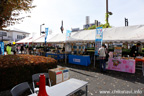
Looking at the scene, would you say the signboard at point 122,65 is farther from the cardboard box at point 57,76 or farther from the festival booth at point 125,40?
the cardboard box at point 57,76

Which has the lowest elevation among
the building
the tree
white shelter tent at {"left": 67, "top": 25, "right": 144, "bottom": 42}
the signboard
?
the signboard

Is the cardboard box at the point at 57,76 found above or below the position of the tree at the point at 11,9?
below

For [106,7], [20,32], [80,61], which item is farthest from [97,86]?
[20,32]

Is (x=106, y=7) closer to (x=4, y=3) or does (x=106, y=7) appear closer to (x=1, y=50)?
(x=4, y=3)

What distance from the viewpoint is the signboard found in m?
5.99

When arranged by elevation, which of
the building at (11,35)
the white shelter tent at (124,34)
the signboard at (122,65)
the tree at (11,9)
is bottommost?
the signboard at (122,65)

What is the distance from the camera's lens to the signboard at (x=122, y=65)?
5986mm

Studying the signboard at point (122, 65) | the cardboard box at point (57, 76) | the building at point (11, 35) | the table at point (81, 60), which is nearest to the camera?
the cardboard box at point (57, 76)

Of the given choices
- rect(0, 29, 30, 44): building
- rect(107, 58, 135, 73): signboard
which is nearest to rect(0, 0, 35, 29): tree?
rect(107, 58, 135, 73): signboard

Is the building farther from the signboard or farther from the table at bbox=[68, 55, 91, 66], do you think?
the signboard

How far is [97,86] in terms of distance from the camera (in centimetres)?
422

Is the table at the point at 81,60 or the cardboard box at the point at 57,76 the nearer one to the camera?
the cardboard box at the point at 57,76

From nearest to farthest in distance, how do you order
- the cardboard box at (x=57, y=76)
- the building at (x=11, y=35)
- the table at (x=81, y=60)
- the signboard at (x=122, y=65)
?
1. the cardboard box at (x=57, y=76)
2. the signboard at (x=122, y=65)
3. the table at (x=81, y=60)
4. the building at (x=11, y=35)

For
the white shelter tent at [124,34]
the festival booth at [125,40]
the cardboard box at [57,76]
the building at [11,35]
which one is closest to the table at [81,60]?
the white shelter tent at [124,34]
